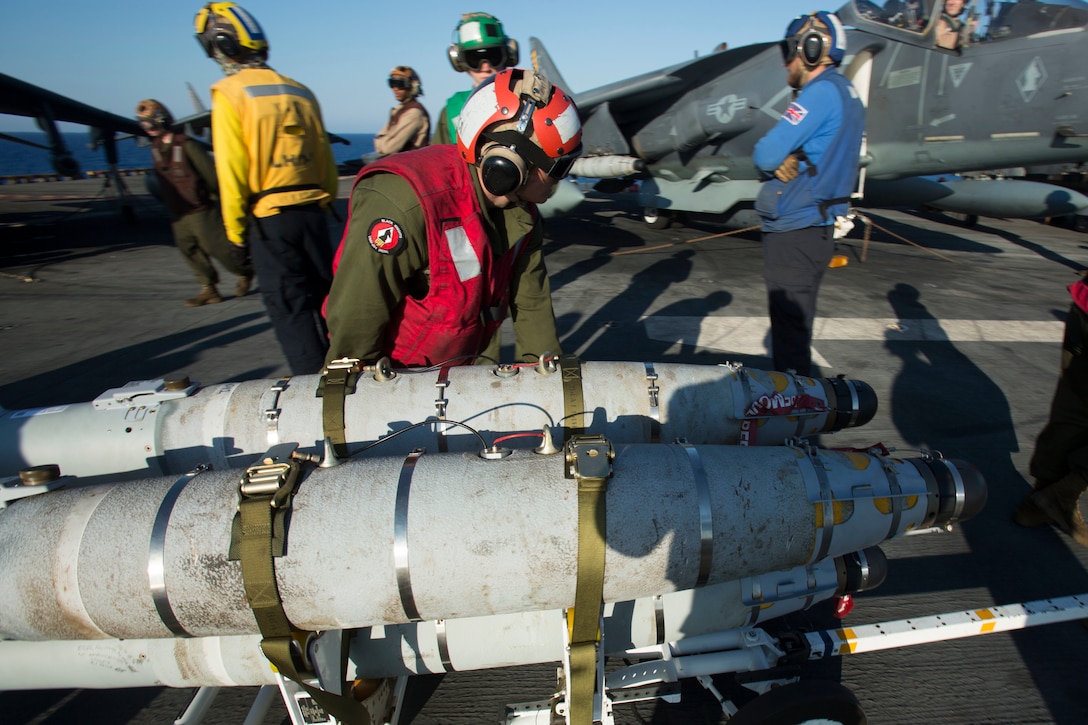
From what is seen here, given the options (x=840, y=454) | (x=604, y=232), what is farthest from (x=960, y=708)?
(x=604, y=232)

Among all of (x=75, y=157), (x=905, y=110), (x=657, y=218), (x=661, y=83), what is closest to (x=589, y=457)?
Result: (x=905, y=110)

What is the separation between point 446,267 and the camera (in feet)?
8.09

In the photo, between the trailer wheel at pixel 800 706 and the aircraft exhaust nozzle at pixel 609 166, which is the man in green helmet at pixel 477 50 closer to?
the trailer wheel at pixel 800 706

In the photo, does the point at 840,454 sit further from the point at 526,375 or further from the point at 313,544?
the point at 313,544

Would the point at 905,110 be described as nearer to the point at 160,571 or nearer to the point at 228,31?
the point at 228,31

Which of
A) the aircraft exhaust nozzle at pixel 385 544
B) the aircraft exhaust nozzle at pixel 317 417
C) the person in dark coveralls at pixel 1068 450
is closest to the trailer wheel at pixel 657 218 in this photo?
the person in dark coveralls at pixel 1068 450

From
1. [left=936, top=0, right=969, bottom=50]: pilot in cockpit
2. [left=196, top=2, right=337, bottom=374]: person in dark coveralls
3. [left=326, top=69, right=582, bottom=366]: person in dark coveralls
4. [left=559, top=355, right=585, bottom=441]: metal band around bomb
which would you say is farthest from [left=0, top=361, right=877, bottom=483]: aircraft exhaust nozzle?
[left=936, top=0, right=969, bottom=50]: pilot in cockpit

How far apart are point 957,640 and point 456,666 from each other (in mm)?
2204

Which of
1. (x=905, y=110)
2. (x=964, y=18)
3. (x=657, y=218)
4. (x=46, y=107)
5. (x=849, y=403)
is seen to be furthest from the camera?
(x=46, y=107)

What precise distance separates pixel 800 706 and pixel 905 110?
26.0 ft

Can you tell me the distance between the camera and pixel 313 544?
5.16ft

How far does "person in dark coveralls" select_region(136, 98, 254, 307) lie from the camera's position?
22.1ft

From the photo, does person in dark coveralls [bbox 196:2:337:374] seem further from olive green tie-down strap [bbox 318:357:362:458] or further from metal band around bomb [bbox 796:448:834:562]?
metal band around bomb [bbox 796:448:834:562]

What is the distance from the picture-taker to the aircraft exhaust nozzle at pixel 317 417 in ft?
7.27
